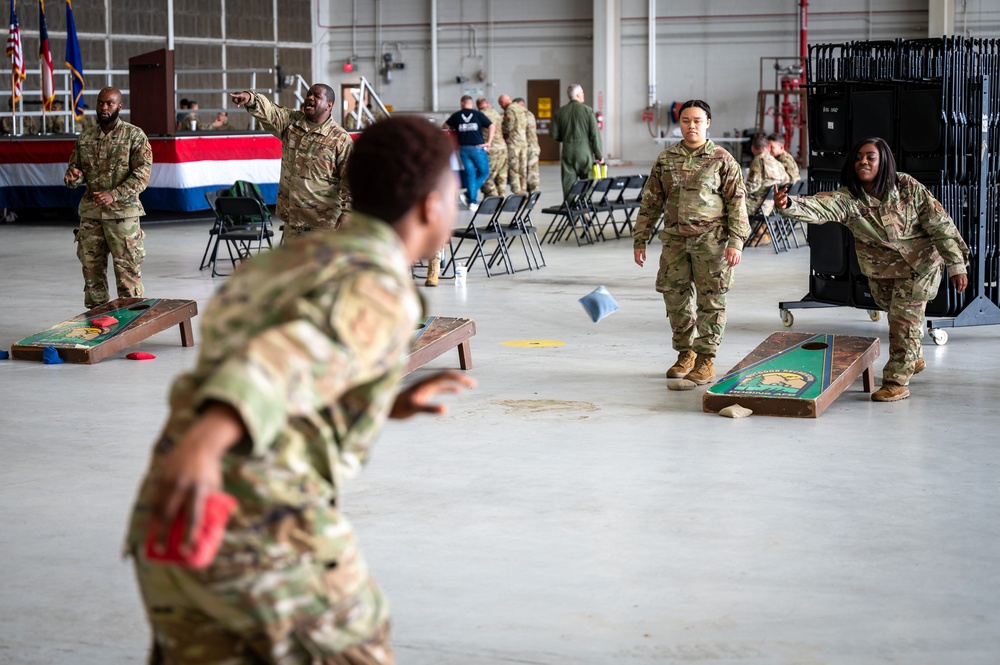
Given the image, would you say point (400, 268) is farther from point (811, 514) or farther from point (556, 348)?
point (556, 348)

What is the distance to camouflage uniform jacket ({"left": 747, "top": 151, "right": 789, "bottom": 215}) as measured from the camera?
1335cm

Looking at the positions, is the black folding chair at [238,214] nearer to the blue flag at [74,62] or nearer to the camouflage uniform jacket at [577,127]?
the blue flag at [74,62]

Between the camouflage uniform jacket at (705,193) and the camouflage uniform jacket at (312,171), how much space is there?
2.34 m

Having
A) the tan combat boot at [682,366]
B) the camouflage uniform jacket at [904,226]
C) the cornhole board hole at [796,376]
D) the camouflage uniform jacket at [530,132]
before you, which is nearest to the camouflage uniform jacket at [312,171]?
the tan combat boot at [682,366]

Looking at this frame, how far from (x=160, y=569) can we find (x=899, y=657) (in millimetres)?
2272

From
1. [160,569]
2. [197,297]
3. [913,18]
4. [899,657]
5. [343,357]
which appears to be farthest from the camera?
[913,18]

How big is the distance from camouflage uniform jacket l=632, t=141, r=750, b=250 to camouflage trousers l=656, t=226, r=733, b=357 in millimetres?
74

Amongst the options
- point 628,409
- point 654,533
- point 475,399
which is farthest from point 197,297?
point 654,533

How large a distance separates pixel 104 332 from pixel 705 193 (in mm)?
3887

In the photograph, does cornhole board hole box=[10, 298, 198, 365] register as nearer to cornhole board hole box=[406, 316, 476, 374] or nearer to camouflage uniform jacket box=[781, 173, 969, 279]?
cornhole board hole box=[406, 316, 476, 374]

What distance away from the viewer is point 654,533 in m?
4.55

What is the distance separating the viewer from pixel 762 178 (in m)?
13.4

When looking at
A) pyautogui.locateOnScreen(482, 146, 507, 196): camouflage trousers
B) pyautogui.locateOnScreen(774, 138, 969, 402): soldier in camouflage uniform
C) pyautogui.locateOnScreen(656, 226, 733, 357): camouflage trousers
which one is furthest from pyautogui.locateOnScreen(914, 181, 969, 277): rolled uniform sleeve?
pyautogui.locateOnScreen(482, 146, 507, 196): camouflage trousers

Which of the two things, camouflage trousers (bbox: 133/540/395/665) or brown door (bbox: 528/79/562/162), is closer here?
camouflage trousers (bbox: 133/540/395/665)
